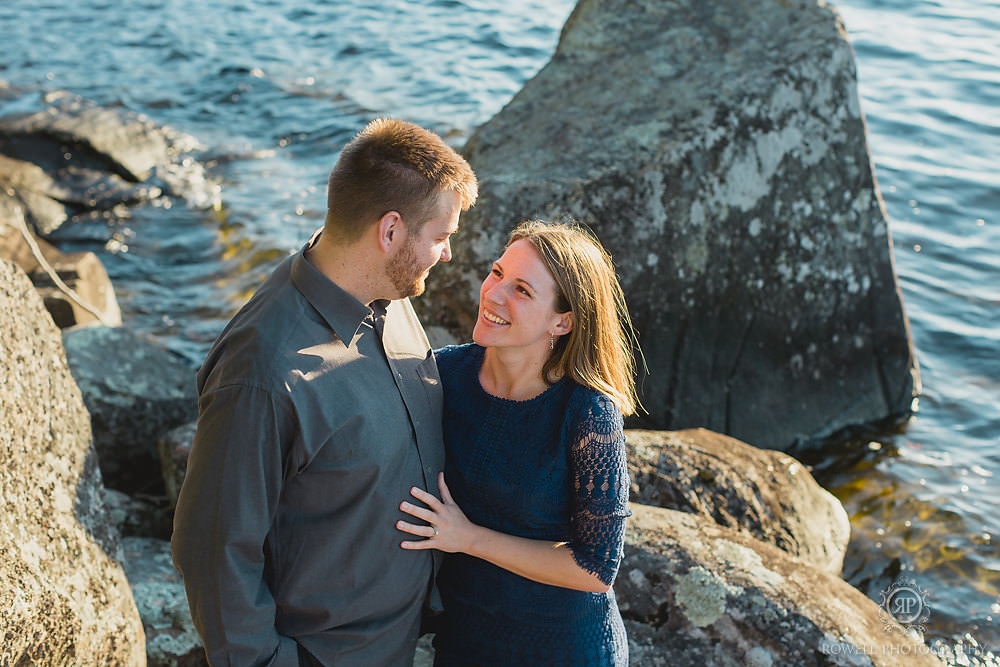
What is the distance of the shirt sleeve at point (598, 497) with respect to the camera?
8.64 feet

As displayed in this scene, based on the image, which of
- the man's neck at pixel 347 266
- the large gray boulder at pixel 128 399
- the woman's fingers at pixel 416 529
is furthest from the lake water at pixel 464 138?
the man's neck at pixel 347 266

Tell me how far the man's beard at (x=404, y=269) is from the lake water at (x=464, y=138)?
343cm

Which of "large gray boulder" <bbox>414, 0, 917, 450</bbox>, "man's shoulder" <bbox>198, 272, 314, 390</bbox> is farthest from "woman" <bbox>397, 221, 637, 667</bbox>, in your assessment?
"large gray boulder" <bbox>414, 0, 917, 450</bbox>

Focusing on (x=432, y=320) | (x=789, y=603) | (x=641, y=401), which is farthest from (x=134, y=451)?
(x=789, y=603)

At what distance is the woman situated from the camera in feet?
8.75

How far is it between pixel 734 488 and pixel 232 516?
248cm

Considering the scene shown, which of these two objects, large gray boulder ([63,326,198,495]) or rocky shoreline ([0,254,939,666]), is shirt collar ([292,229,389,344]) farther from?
large gray boulder ([63,326,198,495])

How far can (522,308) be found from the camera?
2.80 metres

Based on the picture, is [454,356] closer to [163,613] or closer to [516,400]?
[516,400]

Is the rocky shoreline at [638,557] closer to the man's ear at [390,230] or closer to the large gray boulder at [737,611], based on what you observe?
the large gray boulder at [737,611]

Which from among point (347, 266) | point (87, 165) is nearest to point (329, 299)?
point (347, 266)

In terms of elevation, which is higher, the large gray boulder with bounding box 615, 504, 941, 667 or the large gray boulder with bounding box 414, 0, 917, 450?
the large gray boulder with bounding box 414, 0, 917, 450

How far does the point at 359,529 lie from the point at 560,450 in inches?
25.1

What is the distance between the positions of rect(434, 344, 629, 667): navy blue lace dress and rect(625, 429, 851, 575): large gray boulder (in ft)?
3.70
